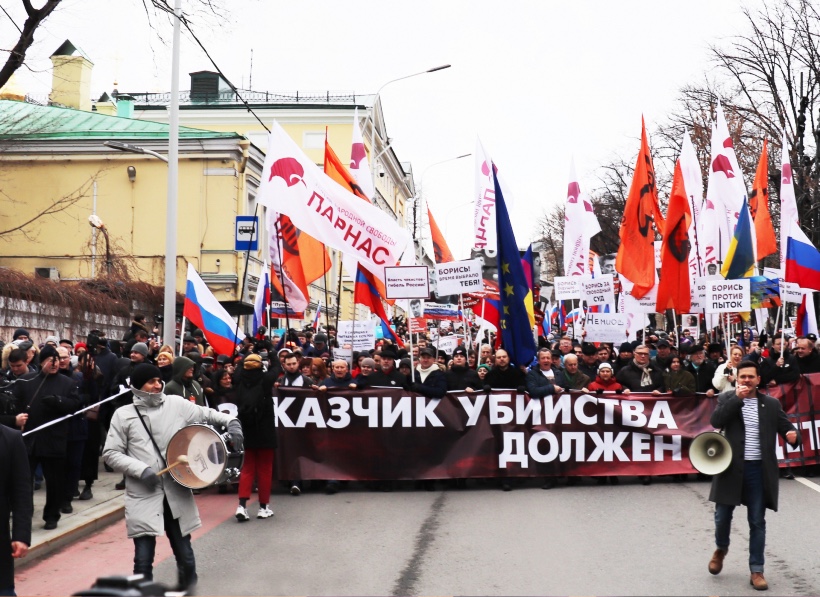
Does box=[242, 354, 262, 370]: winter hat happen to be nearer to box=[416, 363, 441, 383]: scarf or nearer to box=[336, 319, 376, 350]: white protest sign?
box=[416, 363, 441, 383]: scarf

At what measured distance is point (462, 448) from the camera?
1339 cm

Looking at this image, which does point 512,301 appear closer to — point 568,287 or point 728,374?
point 728,374

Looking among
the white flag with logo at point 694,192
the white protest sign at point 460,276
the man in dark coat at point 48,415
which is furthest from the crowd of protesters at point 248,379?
the white flag with logo at point 694,192

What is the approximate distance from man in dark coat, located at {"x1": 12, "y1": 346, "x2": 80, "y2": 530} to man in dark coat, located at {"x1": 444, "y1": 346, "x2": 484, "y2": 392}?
4.92 metres

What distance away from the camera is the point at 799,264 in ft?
55.8

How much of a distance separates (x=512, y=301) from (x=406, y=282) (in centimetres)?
160

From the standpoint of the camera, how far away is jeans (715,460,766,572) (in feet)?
26.1

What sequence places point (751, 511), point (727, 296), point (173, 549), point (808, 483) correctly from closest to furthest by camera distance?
point (173, 549) → point (751, 511) → point (808, 483) → point (727, 296)

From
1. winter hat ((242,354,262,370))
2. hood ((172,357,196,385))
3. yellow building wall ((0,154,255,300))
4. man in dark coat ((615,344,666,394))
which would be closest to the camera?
hood ((172,357,196,385))

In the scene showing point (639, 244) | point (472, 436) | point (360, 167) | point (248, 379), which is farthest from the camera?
point (639, 244)

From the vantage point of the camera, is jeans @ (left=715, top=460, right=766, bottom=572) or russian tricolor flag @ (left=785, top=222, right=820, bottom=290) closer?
jeans @ (left=715, top=460, right=766, bottom=572)

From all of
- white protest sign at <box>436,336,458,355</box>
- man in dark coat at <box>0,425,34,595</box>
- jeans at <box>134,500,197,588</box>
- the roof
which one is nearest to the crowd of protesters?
jeans at <box>134,500,197,588</box>

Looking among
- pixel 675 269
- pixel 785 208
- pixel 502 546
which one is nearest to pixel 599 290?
pixel 675 269

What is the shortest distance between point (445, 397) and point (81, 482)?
4.50 m
